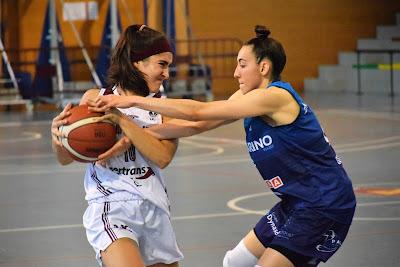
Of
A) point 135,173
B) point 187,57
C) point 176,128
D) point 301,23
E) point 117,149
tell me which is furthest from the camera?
point 301,23

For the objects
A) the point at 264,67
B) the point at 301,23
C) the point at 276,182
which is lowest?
the point at 301,23

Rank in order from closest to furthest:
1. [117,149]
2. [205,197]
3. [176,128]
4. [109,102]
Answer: [109,102] < [117,149] < [176,128] < [205,197]

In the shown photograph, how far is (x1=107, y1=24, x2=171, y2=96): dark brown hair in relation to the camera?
4.89m

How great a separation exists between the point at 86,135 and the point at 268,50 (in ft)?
3.03

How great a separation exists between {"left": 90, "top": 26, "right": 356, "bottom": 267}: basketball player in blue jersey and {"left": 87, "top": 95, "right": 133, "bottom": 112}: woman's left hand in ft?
0.04

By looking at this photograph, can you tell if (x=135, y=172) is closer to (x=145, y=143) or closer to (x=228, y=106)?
(x=145, y=143)

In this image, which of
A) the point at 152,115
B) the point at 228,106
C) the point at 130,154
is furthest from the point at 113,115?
the point at 228,106

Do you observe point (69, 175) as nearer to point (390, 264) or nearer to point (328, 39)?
point (390, 264)

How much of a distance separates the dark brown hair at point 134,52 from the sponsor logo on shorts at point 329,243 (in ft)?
3.53

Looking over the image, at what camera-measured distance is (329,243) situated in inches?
195

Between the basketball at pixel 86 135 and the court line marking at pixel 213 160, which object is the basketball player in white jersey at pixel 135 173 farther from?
the court line marking at pixel 213 160

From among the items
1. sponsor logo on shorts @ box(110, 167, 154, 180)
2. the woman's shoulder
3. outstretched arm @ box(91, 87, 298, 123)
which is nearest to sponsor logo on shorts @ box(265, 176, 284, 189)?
outstretched arm @ box(91, 87, 298, 123)

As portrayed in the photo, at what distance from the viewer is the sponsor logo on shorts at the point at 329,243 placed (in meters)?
4.94

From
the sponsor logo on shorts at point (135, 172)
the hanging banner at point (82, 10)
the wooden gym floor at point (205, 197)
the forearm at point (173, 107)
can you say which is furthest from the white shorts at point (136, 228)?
the hanging banner at point (82, 10)
